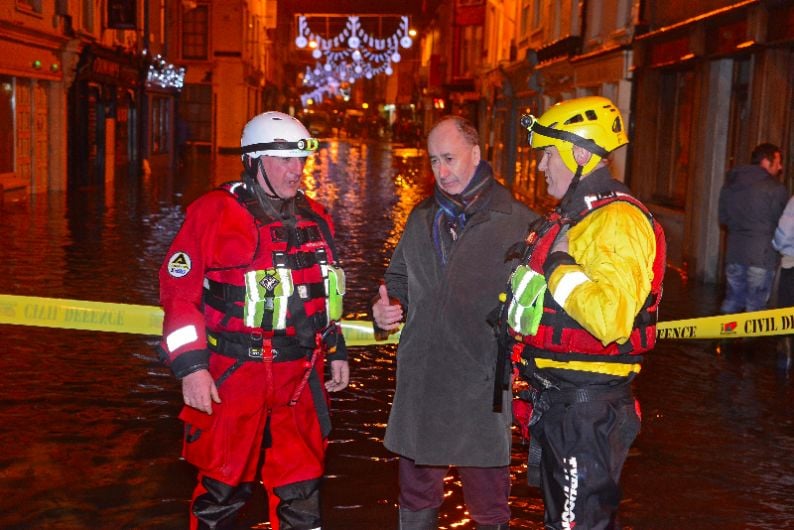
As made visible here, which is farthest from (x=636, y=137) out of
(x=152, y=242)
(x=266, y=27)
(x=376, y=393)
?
(x=266, y=27)

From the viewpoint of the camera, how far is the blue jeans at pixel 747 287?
942 cm

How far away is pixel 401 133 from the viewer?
78.6m

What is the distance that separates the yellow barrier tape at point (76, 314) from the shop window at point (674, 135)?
10624 millimetres

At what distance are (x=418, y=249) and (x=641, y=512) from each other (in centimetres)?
218

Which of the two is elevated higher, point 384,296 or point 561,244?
point 561,244

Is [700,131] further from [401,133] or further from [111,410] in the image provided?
[401,133]

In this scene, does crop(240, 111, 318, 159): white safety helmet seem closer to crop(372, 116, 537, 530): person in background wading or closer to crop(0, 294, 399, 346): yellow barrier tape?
crop(372, 116, 537, 530): person in background wading

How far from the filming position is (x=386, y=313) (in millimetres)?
4238

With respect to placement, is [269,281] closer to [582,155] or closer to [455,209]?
[455,209]

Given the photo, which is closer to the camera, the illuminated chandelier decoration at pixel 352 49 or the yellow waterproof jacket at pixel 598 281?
the yellow waterproof jacket at pixel 598 281

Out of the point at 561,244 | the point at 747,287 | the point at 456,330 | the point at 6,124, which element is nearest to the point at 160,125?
the point at 6,124

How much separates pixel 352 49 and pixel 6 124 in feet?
91.7

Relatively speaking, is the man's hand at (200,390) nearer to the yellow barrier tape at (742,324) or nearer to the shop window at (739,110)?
the yellow barrier tape at (742,324)

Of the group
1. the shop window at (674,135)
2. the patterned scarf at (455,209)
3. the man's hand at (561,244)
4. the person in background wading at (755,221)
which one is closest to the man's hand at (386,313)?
the patterned scarf at (455,209)
